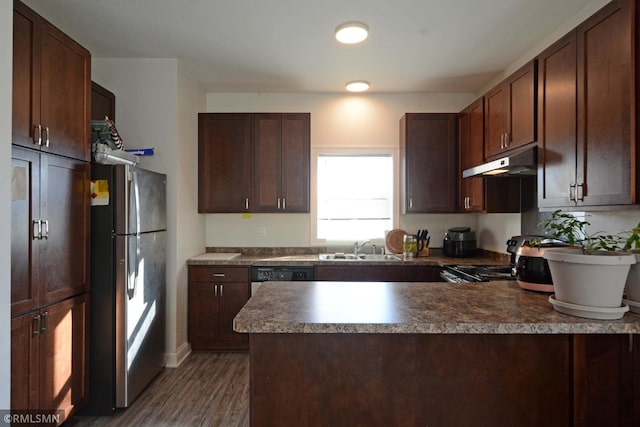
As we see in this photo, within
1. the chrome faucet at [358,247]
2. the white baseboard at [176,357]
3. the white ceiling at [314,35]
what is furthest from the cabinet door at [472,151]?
the white baseboard at [176,357]

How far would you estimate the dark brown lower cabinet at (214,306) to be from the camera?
11.1 feet

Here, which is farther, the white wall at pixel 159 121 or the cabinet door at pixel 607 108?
the white wall at pixel 159 121

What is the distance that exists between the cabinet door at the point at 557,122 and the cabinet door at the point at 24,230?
2.83 m

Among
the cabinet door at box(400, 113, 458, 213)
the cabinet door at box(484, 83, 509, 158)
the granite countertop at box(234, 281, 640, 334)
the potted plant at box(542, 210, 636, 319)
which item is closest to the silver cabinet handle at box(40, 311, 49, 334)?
the granite countertop at box(234, 281, 640, 334)

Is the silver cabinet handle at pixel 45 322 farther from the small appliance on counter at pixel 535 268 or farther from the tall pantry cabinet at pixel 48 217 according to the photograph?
the small appliance on counter at pixel 535 268

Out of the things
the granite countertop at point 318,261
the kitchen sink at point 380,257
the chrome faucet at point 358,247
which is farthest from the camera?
the chrome faucet at point 358,247

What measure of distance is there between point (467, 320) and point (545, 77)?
171cm

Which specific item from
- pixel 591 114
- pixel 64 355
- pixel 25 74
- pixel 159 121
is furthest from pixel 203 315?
pixel 591 114

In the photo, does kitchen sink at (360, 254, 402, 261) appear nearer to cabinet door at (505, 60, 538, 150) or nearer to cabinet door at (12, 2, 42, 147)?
cabinet door at (505, 60, 538, 150)

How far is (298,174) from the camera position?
3.70 metres

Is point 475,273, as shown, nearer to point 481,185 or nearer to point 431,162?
point 481,185

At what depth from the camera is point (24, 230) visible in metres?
1.81

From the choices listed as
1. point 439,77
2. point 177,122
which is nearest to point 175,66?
point 177,122

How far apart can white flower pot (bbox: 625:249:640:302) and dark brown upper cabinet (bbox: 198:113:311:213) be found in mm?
2634
